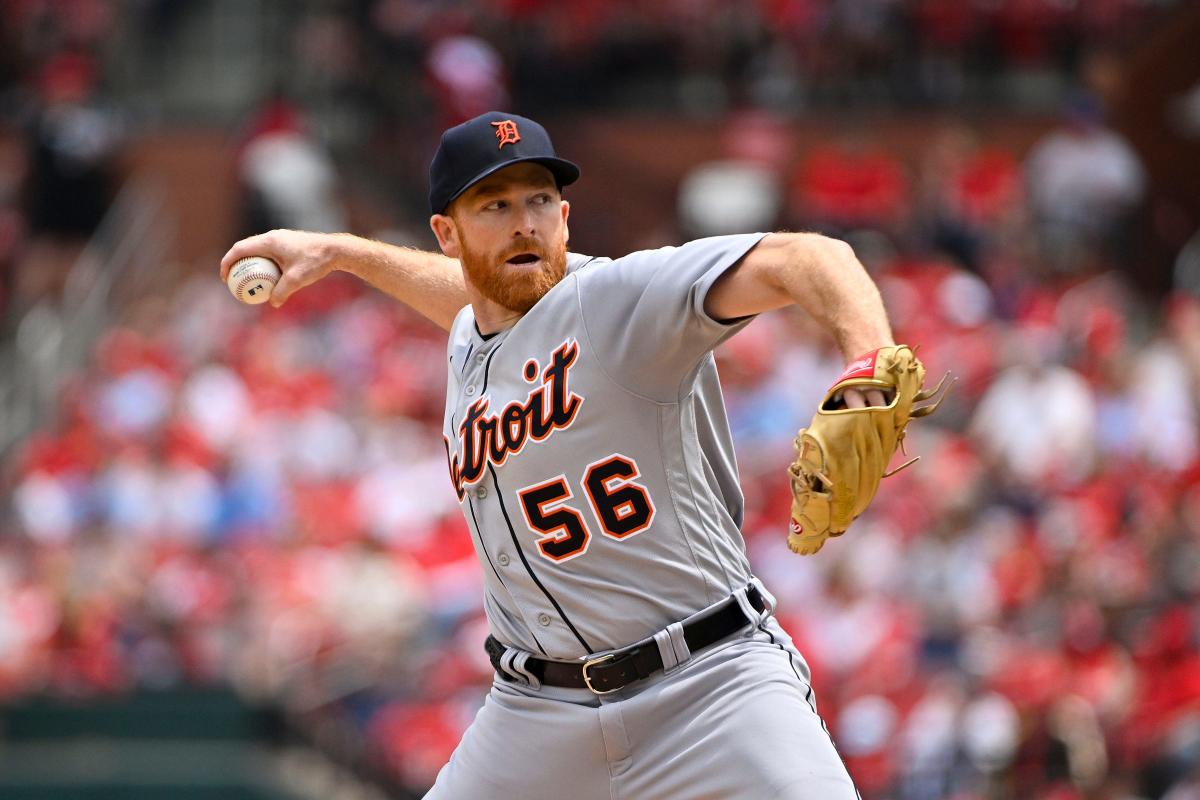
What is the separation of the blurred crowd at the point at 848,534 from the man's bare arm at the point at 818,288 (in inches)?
166

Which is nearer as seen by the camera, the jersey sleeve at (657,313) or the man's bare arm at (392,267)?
the jersey sleeve at (657,313)

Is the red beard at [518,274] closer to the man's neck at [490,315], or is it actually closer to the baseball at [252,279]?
the man's neck at [490,315]

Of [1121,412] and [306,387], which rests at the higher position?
[306,387]

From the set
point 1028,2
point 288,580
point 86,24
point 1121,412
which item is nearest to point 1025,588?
point 1121,412

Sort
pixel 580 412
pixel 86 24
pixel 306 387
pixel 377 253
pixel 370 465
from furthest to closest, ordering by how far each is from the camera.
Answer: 1. pixel 86 24
2. pixel 306 387
3. pixel 370 465
4. pixel 377 253
5. pixel 580 412

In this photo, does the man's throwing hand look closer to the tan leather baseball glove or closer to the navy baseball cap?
the navy baseball cap

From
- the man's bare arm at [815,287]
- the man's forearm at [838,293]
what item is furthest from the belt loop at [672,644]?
the man's forearm at [838,293]

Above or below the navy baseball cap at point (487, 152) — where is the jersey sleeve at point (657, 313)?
below

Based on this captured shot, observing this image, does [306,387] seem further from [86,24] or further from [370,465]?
[86,24]

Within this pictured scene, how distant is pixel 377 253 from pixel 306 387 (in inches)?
327

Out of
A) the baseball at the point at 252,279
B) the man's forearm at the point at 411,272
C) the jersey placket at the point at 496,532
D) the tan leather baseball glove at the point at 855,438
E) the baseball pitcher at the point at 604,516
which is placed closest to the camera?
the tan leather baseball glove at the point at 855,438

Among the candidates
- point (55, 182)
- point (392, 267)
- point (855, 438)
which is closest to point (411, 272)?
point (392, 267)

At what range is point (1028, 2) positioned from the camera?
15.7m

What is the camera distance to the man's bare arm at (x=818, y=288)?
3.22 metres
